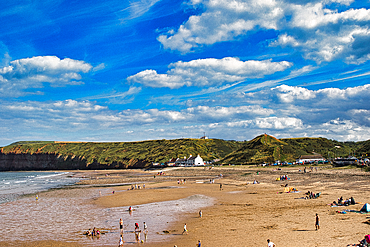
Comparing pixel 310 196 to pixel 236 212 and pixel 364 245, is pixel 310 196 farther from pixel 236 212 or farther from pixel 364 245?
pixel 364 245

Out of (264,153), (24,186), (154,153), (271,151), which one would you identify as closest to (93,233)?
(24,186)

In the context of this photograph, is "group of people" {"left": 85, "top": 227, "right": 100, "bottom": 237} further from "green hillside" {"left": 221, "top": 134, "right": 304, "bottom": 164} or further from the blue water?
"green hillside" {"left": 221, "top": 134, "right": 304, "bottom": 164}

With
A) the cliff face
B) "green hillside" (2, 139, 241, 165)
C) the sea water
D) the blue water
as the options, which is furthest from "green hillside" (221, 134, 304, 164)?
the cliff face

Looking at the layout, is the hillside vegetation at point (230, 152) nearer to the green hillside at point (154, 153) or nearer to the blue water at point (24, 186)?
the green hillside at point (154, 153)

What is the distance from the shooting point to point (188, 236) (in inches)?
834

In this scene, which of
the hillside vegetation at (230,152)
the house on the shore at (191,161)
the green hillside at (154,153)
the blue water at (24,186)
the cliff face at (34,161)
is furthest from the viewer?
the cliff face at (34,161)

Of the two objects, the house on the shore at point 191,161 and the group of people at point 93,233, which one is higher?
the group of people at point 93,233

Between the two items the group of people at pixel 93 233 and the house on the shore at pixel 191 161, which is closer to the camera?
the group of people at pixel 93 233

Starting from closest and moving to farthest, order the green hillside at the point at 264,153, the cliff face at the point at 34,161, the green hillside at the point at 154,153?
1. the green hillside at the point at 264,153
2. the green hillside at the point at 154,153
3. the cliff face at the point at 34,161

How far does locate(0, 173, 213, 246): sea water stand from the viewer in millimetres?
22188

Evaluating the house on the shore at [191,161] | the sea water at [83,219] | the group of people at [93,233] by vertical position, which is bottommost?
the house on the shore at [191,161]

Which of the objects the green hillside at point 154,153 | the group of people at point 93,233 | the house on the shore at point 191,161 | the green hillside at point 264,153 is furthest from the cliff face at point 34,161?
the group of people at point 93,233

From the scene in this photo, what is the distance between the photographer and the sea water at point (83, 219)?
22188 mm

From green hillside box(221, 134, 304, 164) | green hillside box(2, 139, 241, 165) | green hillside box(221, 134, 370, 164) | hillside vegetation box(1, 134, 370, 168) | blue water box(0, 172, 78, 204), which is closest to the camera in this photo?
blue water box(0, 172, 78, 204)
